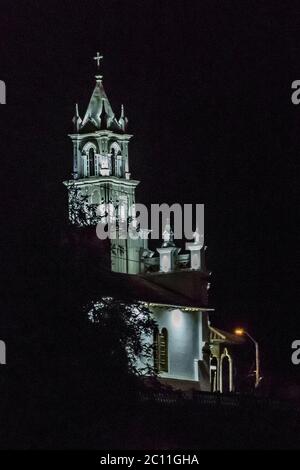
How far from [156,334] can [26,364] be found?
30376 mm

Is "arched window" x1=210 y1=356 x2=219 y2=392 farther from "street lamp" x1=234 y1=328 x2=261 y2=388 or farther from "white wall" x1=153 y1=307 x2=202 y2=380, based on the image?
→ "white wall" x1=153 y1=307 x2=202 y2=380

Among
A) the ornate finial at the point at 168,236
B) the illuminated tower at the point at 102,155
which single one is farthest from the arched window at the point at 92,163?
the ornate finial at the point at 168,236

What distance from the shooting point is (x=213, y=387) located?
84.8 meters

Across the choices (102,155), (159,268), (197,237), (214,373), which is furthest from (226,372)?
(102,155)

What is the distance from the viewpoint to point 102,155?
3600 inches

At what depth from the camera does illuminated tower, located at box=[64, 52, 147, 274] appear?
9106 cm

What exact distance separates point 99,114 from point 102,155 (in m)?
3.04

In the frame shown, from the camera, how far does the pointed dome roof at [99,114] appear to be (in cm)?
9219

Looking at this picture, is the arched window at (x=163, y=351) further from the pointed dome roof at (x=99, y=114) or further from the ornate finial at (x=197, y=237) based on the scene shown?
the pointed dome roof at (x=99, y=114)

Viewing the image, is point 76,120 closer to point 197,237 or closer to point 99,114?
point 99,114

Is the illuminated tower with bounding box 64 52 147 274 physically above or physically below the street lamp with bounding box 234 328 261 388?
above

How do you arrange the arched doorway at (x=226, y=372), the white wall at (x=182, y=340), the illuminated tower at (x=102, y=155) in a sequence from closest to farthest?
the white wall at (x=182, y=340), the arched doorway at (x=226, y=372), the illuminated tower at (x=102, y=155)

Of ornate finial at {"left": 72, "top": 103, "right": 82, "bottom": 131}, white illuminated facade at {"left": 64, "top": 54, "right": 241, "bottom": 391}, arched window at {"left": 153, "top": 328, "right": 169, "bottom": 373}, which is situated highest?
ornate finial at {"left": 72, "top": 103, "right": 82, "bottom": 131}

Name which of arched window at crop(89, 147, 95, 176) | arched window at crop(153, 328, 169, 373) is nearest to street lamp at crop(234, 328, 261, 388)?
arched window at crop(153, 328, 169, 373)
